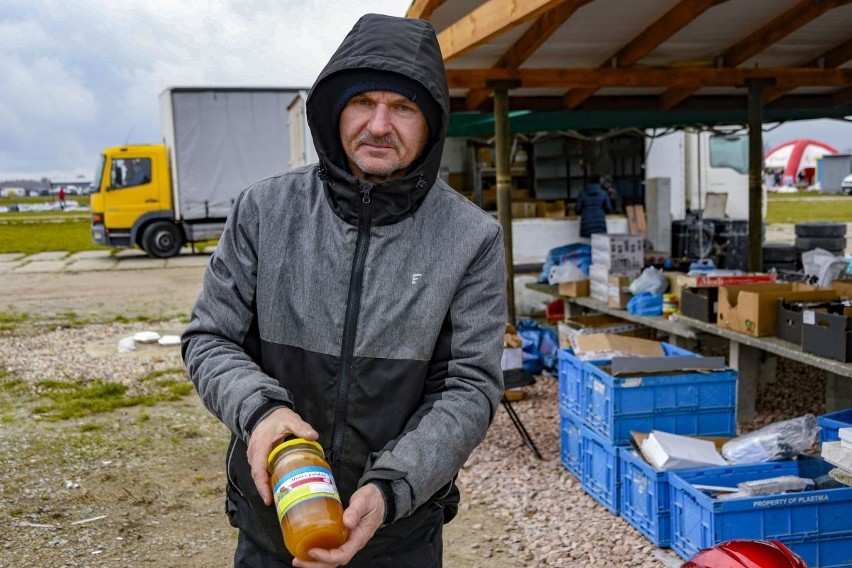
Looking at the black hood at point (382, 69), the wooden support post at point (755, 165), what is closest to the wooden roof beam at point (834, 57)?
the wooden support post at point (755, 165)

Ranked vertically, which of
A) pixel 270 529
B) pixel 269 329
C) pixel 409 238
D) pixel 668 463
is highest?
pixel 409 238

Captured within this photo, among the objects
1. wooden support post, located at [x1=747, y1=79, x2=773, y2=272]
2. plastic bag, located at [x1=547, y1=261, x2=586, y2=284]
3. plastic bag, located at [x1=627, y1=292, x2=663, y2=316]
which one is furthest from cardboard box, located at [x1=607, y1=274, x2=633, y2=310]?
wooden support post, located at [x1=747, y1=79, x2=773, y2=272]

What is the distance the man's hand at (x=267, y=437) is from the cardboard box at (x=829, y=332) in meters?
3.72

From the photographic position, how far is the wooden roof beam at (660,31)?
247 inches

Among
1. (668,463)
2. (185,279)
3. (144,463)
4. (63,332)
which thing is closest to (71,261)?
(185,279)

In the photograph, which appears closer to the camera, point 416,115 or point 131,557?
point 416,115

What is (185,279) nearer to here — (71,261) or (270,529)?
(71,261)

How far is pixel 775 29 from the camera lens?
23.8 ft

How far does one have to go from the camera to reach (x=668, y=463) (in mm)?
3965

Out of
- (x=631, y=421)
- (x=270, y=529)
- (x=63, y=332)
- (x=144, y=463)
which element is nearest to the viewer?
(x=270, y=529)

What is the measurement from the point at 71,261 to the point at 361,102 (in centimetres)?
2019

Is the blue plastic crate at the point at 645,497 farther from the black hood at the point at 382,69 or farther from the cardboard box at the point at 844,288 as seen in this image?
the black hood at the point at 382,69

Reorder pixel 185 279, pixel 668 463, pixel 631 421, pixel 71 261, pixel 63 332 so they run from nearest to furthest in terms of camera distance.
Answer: pixel 668 463 < pixel 631 421 < pixel 63 332 < pixel 185 279 < pixel 71 261

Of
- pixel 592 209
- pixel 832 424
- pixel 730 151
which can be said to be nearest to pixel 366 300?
pixel 832 424
